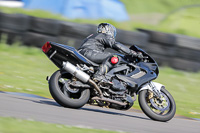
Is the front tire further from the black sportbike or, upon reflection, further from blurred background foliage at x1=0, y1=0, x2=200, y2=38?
blurred background foliage at x1=0, y1=0, x2=200, y2=38

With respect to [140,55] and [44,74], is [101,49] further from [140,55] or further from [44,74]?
[44,74]

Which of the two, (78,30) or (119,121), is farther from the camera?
(78,30)

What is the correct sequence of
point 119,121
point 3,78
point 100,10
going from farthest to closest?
point 100,10, point 3,78, point 119,121

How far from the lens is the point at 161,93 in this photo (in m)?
6.07

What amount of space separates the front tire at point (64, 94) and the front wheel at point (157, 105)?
0.88m

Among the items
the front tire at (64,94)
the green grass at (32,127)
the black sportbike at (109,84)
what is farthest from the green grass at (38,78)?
the green grass at (32,127)

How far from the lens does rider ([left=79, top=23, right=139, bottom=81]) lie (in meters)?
5.80

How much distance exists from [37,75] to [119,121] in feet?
14.2

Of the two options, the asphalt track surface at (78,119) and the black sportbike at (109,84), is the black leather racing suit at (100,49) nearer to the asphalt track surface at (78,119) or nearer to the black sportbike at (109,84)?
the black sportbike at (109,84)

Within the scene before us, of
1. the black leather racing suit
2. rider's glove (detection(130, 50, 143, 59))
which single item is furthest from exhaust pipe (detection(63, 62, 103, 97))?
rider's glove (detection(130, 50, 143, 59))

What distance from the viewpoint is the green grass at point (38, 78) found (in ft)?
24.5

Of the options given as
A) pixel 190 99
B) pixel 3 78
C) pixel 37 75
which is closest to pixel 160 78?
pixel 190 99

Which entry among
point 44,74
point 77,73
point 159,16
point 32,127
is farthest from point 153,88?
point 159,16

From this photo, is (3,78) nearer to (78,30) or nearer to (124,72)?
(124,72)
